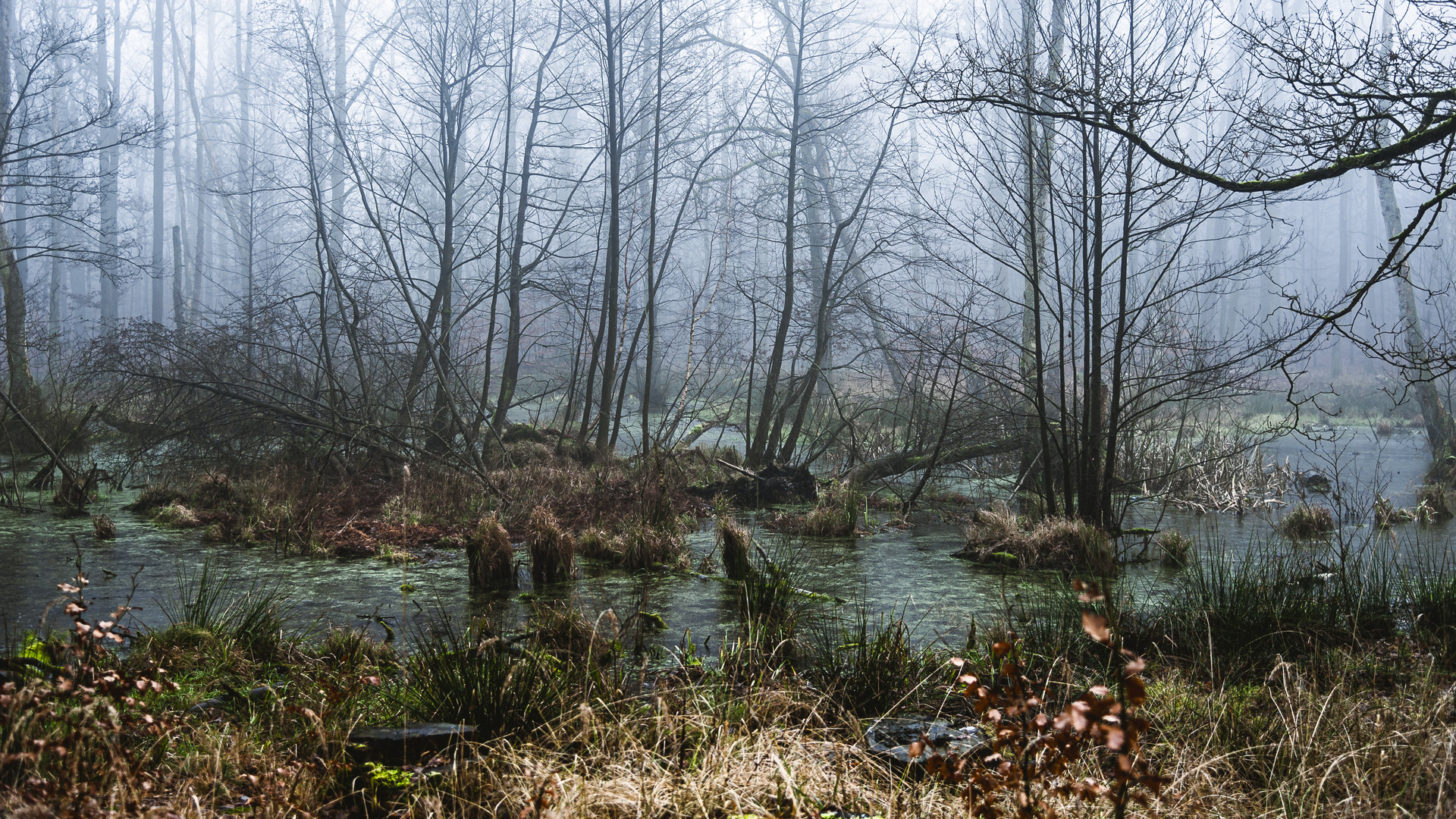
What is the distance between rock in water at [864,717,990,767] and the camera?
3203 millimetres

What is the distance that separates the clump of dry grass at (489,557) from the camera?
22.6 feet

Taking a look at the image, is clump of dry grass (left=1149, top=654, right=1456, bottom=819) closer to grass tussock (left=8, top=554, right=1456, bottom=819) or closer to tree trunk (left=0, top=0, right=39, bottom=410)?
grass tussock (left=8, top=554, right=1456, bottom=819)

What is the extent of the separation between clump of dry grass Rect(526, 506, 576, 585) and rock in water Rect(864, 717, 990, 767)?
12.5 ft

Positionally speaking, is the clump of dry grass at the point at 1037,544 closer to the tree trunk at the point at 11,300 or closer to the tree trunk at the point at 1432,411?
the tree trunk at the point at 1432,411

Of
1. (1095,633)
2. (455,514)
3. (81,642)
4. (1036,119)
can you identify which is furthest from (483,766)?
(1036,119)

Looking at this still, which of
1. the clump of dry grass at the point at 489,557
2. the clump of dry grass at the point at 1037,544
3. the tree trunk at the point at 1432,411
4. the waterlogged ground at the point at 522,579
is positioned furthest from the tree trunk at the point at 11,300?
the tree trunk at the point at 1432,411

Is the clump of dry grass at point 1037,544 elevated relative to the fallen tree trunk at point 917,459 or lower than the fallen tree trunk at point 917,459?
lower

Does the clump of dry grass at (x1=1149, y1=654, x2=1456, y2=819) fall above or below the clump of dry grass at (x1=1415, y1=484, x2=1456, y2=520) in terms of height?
below

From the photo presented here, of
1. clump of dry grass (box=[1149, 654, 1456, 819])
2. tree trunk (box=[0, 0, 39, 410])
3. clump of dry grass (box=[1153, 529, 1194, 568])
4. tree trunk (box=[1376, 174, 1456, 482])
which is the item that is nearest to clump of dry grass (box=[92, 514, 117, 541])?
tree trunk (box=[0, 0, 39, 410])

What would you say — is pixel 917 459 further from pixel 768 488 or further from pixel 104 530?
pixel 104 530

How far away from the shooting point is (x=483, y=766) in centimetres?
296

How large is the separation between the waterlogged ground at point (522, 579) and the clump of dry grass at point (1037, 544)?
0.82 ft

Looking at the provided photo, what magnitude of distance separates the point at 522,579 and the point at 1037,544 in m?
4.16

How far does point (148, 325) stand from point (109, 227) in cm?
2410
